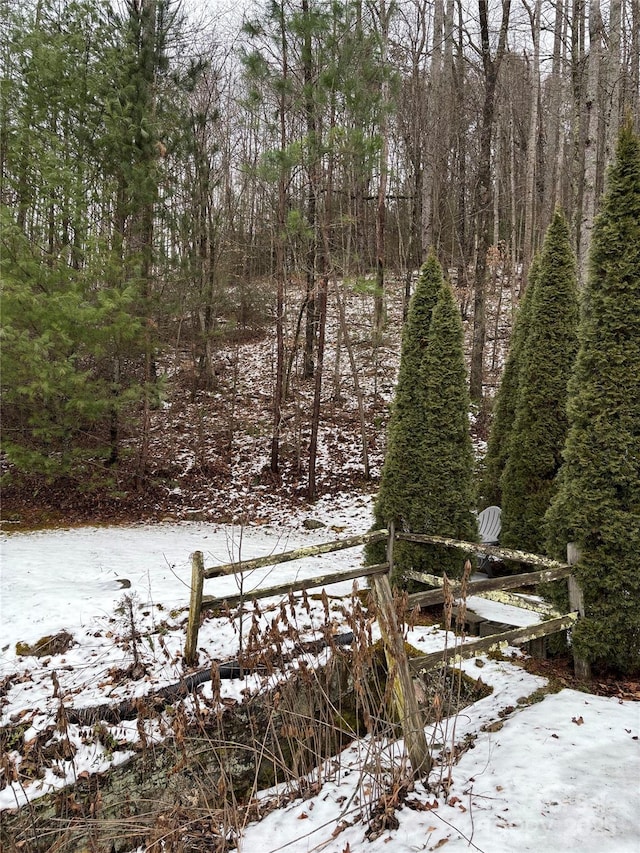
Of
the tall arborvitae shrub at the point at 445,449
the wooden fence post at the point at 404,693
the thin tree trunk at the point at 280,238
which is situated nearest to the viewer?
the wooden fence post at the point at 404,693

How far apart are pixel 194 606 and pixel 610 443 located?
388cm

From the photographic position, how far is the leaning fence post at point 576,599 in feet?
14.7

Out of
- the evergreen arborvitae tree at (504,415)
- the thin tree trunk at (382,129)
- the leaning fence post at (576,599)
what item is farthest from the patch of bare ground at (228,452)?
the leaning fence post at (576,599)

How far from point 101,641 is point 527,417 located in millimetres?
5648

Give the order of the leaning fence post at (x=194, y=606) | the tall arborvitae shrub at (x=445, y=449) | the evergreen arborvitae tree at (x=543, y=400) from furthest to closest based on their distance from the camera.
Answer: the evergreen arborvitae tree at (x=543, y=400), the tall arborvitae shrub at (x=445, y=449), the leaning fence post at (x=194, y=606)

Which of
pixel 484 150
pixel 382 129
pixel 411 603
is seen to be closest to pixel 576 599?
pixel 411 603

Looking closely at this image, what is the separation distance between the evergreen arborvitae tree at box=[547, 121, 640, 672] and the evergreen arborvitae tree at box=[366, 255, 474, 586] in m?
1.42

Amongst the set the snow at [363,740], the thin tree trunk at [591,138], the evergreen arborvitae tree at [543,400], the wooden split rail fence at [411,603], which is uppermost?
the thin tree trunk at [591,138]

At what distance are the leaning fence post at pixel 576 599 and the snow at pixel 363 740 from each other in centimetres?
37

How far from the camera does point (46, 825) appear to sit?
357 cm

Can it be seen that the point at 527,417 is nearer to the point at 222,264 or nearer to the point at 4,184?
the point at 4,184

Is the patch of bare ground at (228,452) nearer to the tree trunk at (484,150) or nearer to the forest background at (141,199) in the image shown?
the forest background at (141,199)

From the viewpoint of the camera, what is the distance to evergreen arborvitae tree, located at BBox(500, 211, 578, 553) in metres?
6.77

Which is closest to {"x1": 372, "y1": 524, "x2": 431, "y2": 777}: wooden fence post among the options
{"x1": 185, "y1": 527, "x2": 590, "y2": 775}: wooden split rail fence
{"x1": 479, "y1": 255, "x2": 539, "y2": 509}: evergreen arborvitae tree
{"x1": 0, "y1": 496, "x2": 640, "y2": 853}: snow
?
{"x1": 185, "y1": 527, "x2": 590, "y2": 775}: wooden split rail fence
